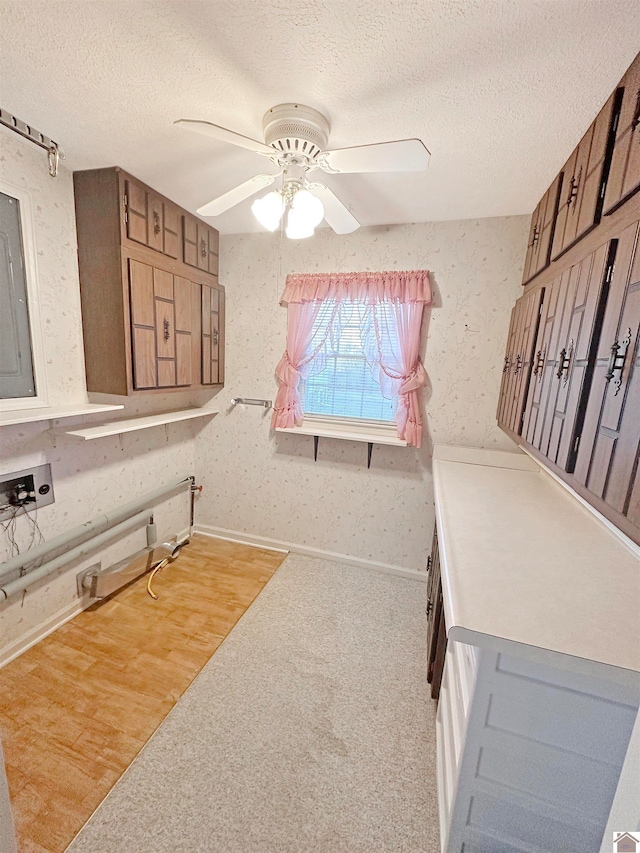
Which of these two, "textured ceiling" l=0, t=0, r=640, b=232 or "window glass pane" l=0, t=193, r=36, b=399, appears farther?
"window glass pane" l=0, t=193, r=36, b=399

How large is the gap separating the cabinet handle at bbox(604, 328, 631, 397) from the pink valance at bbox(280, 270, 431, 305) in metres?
1.49

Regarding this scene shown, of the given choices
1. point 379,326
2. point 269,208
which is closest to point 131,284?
point 269,208

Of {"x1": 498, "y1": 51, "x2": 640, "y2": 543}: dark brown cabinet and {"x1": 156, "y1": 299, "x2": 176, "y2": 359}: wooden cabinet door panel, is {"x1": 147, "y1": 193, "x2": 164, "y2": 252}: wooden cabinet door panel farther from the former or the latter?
{"x1": 498, "y1": 51, "x2": 640, "y2": 543}: dark brown cabinet

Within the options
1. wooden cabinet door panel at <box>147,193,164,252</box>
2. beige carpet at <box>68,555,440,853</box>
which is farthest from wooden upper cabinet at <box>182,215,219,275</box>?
beige carpet at <box>68,555,440,853</box>

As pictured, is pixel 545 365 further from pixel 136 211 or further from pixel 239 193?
pixel 136 211

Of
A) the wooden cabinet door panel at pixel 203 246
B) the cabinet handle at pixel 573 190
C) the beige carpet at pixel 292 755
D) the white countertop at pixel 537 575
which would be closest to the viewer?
the white countertop at pixel 537 575

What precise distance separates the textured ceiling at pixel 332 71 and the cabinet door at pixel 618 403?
606 mm

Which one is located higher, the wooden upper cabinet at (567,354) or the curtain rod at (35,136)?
the curtain rod at (35,136)

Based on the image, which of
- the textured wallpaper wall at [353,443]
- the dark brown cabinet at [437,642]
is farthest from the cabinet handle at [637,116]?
the dark brown cabinet at [437,642]

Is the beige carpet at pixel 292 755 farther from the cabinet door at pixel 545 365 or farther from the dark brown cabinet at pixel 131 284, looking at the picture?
the dark brown cabinet at pixel 131 284

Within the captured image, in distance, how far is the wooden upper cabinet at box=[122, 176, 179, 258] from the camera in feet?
6.16

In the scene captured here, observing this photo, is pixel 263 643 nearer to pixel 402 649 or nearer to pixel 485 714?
pixel 402 649

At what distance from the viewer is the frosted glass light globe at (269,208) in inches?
52.4

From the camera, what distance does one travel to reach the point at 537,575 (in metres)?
0.97
